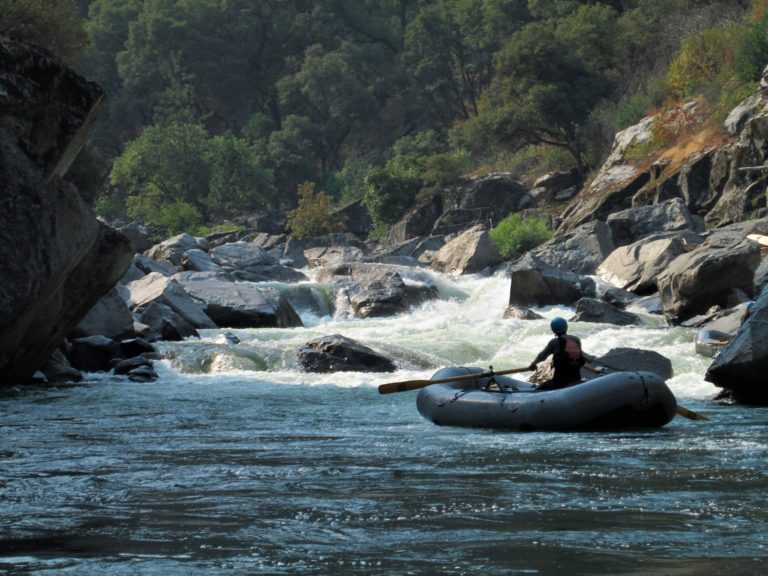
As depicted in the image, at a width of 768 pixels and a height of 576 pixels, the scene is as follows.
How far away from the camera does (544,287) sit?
2425cm

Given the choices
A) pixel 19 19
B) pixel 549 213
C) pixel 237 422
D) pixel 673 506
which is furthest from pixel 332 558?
pixel 549 213

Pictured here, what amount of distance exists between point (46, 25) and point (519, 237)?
1417cm

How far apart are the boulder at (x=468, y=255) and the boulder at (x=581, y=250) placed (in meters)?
1.86

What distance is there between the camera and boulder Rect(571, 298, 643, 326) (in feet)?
69.6

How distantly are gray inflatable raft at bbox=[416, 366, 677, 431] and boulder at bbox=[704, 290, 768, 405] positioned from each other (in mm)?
2027

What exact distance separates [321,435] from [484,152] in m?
42.5

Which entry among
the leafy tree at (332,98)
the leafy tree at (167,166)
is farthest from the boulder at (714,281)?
the leafy tree at (332,98)

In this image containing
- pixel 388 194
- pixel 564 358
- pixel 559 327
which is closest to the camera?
pixel 564 358

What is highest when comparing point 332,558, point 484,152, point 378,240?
point 484,152

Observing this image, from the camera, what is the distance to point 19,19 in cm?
2472

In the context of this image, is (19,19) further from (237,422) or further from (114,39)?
(114,39)

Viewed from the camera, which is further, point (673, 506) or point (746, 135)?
point (746, 135)

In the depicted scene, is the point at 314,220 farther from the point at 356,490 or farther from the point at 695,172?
the point at 356,490

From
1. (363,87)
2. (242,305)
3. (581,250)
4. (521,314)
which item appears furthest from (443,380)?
(363,87)
